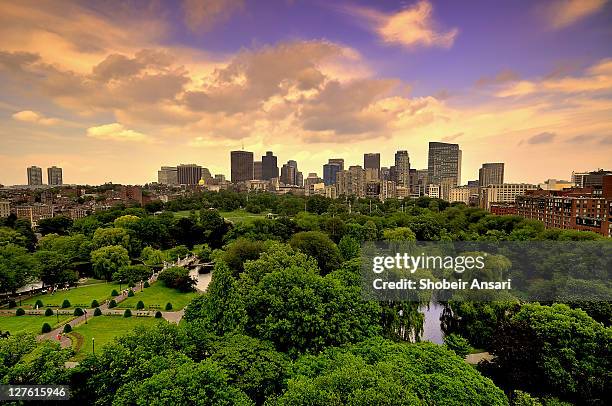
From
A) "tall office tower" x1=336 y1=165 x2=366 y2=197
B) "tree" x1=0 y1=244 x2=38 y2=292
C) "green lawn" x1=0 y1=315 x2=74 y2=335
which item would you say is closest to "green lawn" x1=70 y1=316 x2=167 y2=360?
"green lawn" x1=0 y1=315 x2=74 y2=335

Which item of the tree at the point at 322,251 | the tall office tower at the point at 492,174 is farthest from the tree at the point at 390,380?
the tall office tower at the point at 492,174

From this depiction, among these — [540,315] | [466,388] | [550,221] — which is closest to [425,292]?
[540,315]

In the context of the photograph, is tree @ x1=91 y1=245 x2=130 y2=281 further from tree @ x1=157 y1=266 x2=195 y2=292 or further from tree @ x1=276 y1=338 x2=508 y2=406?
tree @ x1=276 y1=338 x2=508 y2=406

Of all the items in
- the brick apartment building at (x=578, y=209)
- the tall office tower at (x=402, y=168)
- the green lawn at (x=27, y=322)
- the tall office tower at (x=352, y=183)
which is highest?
the tall office tower at (x=402, y=168)

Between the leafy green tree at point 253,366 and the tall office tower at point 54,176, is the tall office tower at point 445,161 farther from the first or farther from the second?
the tall office tower at point 54,176

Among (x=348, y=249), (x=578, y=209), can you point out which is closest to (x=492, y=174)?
(x=578, y=209)

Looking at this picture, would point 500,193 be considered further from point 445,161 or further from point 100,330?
point 100,330
